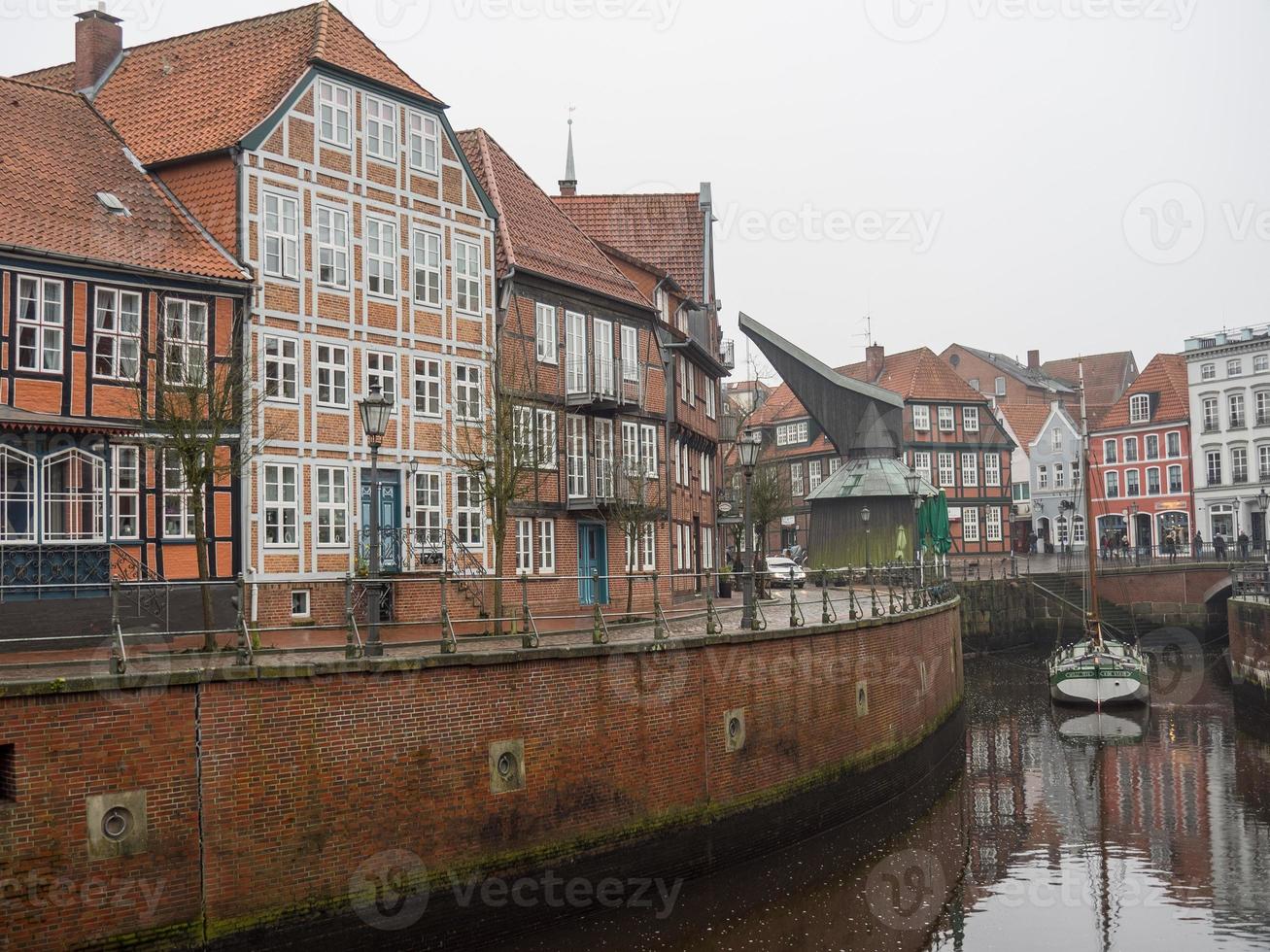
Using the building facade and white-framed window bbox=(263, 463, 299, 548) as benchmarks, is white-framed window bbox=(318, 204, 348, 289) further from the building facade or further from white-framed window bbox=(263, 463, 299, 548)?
the building facade

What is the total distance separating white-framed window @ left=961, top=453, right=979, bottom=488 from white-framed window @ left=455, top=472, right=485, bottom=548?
47086mm

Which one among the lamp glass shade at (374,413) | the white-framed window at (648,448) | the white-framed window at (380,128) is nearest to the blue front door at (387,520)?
the white-framed window at (380,128)

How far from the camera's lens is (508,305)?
28.9 m

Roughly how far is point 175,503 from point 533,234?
40.1 ft

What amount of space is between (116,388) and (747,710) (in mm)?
11654

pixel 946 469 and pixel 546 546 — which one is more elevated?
pixel 946 469

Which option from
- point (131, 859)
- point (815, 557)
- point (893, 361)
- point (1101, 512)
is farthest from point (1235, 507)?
point (131, 859)

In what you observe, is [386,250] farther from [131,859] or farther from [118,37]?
[131,859]

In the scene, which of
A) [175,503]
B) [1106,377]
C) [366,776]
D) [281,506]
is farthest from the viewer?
[1106,377]

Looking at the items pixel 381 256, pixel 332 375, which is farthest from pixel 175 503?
pixel 381 256

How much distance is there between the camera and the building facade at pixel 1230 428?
64.8 metres

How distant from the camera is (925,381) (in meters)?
71.2

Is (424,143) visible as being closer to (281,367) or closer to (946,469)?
(281,367)

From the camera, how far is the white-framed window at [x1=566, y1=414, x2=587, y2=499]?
1204 inches
